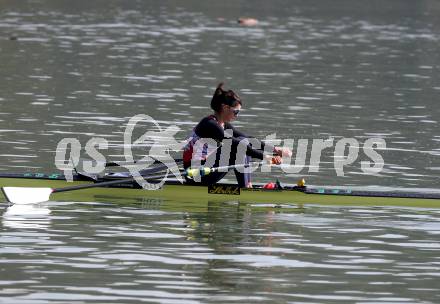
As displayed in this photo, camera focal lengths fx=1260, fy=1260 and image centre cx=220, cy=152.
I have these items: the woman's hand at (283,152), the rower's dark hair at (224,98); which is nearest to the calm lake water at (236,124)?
the woman's hand at (283,152)

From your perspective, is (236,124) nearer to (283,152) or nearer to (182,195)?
(283,152)

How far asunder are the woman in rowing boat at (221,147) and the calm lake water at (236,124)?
2.07 ft

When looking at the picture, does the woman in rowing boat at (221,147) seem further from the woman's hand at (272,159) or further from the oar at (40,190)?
the oar at (40,190)

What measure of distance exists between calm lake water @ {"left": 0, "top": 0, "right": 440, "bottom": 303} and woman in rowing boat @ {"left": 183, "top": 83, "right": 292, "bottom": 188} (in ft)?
2.07

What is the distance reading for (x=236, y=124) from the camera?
34906 mm

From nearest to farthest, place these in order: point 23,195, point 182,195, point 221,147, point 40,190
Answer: point 23,195, point 40,190, point 182,195, point 221,147

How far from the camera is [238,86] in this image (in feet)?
149

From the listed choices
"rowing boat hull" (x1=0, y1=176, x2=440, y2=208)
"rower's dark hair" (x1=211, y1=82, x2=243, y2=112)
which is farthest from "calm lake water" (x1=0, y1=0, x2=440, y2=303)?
"rower's dark hair" (x1=211, y1=82, x2=243, y2=112)

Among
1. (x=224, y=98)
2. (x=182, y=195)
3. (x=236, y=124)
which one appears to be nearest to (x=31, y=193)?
(x=182, y=195)

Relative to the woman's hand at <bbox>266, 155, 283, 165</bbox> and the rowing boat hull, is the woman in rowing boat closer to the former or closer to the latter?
the woman's hand at <bbox>266, 155, 283, 165</bbox>

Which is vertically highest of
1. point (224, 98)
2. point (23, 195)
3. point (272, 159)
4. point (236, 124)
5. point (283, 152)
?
point (224, 98)

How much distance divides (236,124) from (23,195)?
14.0 meters

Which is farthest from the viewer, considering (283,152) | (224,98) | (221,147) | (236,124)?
(236,124)

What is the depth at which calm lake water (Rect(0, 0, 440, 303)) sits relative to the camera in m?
16.6
